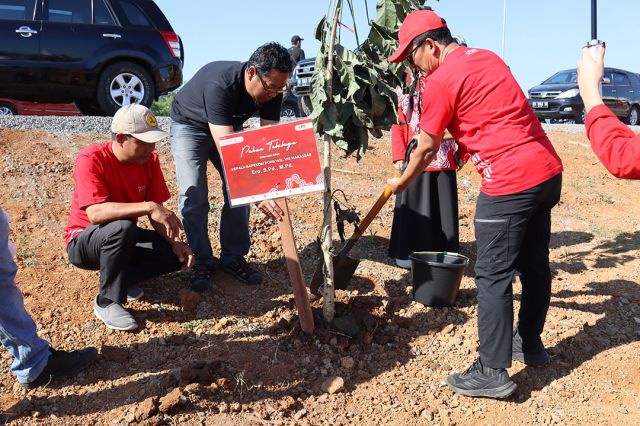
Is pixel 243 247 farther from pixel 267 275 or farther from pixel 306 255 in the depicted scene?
pixel 306 255

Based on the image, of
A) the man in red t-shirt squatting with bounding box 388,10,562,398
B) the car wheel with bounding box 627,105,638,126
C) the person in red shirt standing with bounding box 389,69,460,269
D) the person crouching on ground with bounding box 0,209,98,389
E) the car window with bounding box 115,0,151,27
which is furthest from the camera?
the car wheel with bounding box 627,105,638,126

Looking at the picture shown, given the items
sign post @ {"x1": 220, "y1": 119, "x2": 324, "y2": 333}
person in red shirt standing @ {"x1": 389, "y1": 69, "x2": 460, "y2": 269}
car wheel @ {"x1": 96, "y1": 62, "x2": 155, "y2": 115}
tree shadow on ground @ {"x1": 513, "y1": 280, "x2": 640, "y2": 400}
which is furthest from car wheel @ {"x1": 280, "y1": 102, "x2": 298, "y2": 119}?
sign post @ {"x1": 220, "y1": 119, "x2": 324, "y2": 333}

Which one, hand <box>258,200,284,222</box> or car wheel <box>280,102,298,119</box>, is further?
car wheel <box>280,102,298,119</box>

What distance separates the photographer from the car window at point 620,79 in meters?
15.8

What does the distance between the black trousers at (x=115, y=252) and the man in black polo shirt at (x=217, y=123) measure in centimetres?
39

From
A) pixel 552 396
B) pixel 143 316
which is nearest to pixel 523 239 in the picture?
pixel 552 396

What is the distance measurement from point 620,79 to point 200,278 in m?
15.0

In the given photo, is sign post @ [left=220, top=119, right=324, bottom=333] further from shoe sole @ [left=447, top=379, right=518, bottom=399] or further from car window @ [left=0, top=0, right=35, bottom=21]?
car window @ [left=0, top=0, right=35, bottom=21]

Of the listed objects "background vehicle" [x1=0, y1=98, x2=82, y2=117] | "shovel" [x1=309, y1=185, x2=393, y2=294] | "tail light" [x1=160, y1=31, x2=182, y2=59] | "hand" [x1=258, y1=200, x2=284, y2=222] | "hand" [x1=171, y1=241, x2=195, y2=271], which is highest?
"tail light" [x1=160, y1=31, x2=182, y2=59]

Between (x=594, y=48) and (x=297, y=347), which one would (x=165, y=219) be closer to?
(x=297, y=347)

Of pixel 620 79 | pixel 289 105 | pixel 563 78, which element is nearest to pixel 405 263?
pixel 289 105

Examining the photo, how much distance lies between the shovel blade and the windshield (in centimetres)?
1274

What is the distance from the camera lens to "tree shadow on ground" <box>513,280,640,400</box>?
343 cm

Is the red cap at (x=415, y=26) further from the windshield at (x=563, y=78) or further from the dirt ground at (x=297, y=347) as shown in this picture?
the windshield at (x=563, y=78)
